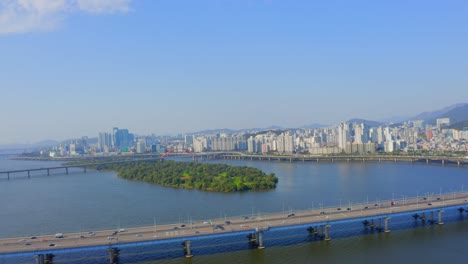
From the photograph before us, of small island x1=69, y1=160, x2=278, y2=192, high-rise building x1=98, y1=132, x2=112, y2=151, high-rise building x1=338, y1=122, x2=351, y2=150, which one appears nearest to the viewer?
small island x1=69, y1=160, x2=278, y2=192

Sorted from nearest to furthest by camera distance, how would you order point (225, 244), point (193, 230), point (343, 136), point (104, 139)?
point (193, 230)
point (225, 244)
point (343, 136)
point (104, 139)

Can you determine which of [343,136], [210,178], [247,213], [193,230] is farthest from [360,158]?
[193,230]

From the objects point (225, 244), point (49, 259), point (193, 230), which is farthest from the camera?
point (225, 244)

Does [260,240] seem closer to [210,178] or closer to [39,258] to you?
[39,258]

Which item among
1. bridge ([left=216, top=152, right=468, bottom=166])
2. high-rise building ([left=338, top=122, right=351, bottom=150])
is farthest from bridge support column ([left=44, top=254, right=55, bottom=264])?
high-rise building ([left=338, top=122, right=351, bottom=150])

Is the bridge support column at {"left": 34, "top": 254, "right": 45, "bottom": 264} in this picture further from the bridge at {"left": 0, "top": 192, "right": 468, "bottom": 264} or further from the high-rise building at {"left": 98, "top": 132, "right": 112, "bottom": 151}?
the high-rise building at {"left": 98, "top": 132, "right": 112, "bottom": 151}

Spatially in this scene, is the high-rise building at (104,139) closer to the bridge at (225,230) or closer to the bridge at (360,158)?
the bridge at (360,158)

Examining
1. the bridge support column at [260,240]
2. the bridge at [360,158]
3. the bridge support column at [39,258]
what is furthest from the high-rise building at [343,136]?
the bridge support column at [39,258]
